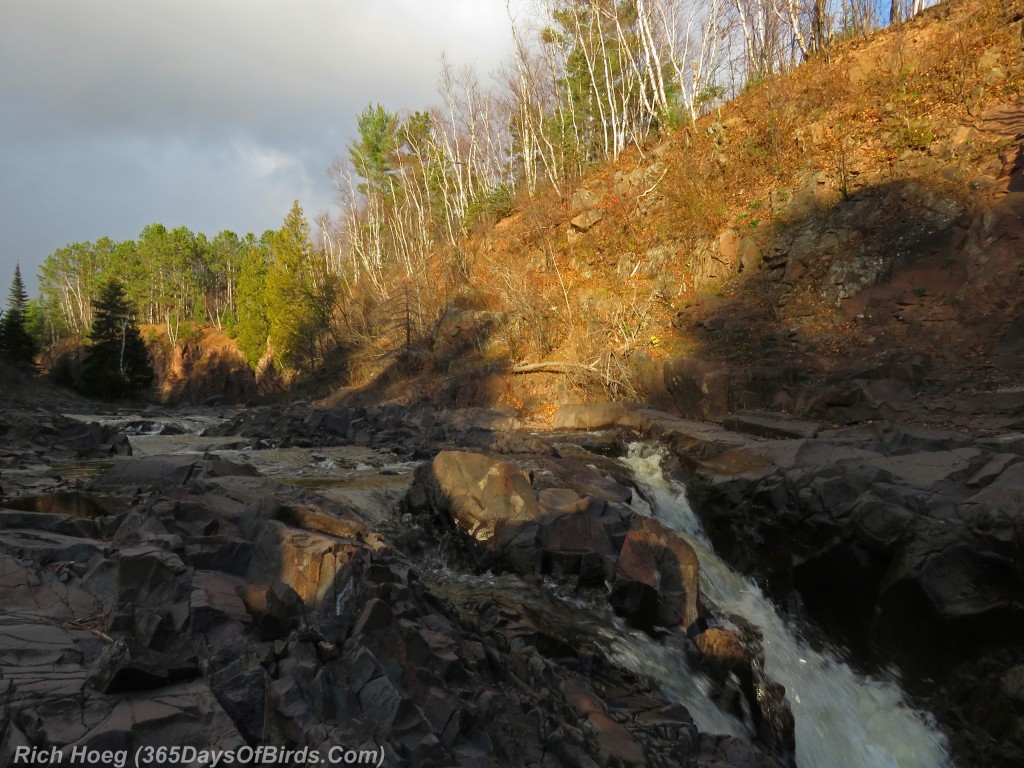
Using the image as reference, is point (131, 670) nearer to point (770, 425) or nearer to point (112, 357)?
point (770, 425)

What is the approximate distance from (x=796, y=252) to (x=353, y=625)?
16.7 metres

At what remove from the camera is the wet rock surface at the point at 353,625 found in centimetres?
297

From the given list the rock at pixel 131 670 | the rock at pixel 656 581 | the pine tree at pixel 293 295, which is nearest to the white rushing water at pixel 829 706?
the rock at pixel 656 581

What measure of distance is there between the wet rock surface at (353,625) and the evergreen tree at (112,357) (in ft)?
124

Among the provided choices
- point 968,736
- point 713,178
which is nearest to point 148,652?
point 968,736

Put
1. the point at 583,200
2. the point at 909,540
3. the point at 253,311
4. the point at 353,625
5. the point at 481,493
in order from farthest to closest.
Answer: the point at 253,311 → the point at 583,200 → the point at 481,493 → the point at 909,540 → the point at 353,625

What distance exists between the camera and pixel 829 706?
5.98 meters

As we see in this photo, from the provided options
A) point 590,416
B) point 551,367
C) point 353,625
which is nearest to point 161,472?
point 353,625

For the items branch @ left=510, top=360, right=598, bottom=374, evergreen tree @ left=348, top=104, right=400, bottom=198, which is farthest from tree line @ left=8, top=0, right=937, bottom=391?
branch @ left=510, top=360, right=598, bottom=374

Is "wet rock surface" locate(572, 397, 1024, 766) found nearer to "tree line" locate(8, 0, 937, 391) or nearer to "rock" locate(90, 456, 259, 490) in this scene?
"rock" locate(90, 456, 259, 490)

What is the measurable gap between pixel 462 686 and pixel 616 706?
5.21 feet

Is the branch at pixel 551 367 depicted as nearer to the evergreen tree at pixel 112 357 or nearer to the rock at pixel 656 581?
the rock at pixel 656 581

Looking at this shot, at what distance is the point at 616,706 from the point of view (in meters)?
4.62

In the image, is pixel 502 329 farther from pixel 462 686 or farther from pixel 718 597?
pixel 462 686
